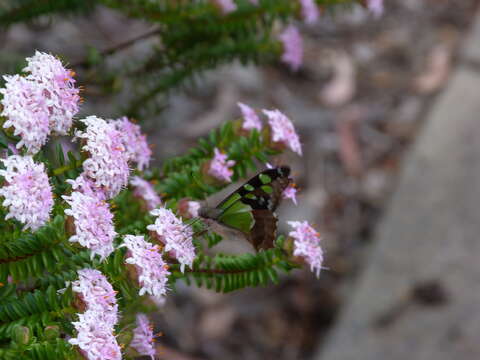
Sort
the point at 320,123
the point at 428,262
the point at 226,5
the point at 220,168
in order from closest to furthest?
1. the point at 220,168
2. the point at 226,5
3. the point at 428,262
4. the point at 320,123

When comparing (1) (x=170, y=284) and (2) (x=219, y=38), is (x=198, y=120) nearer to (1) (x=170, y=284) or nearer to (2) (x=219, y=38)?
(2) (x=219, y=38)

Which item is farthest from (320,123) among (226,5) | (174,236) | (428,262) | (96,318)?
(96,318)

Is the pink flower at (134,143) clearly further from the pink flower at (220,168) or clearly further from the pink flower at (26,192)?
the pink flower at (26,192)

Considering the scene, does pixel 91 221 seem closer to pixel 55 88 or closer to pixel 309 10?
pixel 55 88

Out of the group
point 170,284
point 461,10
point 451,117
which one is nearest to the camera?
point 170,284

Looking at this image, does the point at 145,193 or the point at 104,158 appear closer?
the point at 104,158

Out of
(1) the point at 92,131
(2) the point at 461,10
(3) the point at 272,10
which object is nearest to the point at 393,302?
(3) the point at 272,10

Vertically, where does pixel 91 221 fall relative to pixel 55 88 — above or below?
below
